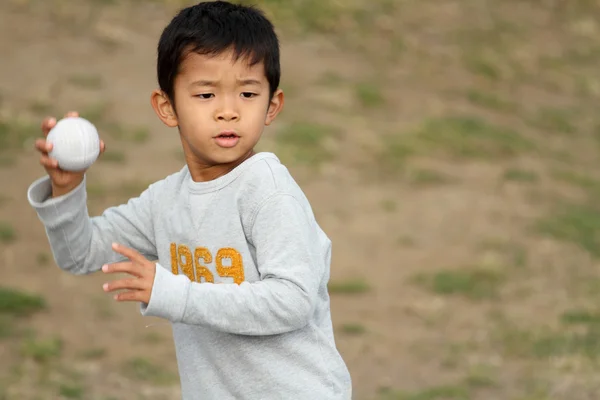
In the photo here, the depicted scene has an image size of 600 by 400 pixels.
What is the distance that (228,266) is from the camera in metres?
2.63

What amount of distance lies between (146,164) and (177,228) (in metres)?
5.13

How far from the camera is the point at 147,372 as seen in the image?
17.7ft

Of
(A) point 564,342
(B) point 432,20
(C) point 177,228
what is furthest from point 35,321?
(B) point 432,20

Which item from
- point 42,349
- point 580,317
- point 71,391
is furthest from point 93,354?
point 580,317

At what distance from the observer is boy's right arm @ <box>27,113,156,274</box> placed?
2850 millimetres

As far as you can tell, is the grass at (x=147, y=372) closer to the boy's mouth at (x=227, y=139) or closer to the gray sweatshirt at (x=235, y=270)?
the gray sweatshirt at (x=235, y=270)

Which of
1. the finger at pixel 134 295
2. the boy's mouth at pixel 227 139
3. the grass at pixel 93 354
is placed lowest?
the grass at pixel 93 354

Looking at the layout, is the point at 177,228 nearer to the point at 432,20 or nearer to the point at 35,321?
the point at 35,321

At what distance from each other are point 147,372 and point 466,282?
218 cm

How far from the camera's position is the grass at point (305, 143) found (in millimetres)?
8234

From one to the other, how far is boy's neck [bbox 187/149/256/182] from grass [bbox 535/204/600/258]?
4998 millimetres

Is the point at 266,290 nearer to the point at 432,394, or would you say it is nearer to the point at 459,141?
the point at 432,394

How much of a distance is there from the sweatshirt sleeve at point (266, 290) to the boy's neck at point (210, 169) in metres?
0.20

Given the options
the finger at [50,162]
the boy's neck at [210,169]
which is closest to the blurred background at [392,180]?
the finger at [50,162]
